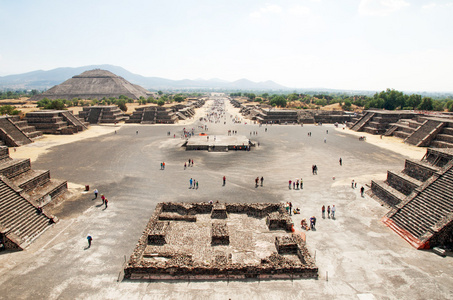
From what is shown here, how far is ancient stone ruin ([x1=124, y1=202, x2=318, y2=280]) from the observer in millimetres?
13438

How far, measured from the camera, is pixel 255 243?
16766 mm

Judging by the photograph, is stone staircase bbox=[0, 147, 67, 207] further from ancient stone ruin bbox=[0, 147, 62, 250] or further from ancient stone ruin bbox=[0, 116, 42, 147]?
ancient stone ruin bbox=[0, 116, 42, 147]

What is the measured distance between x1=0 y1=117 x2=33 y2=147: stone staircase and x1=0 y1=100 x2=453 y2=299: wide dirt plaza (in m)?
6.64

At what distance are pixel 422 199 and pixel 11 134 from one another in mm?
62715

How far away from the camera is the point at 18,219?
17.3m

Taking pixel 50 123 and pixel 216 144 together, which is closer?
pixel 216 144

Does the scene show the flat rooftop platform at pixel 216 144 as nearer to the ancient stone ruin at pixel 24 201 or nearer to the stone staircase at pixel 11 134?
the ancient stone ruin at pixel 24 201

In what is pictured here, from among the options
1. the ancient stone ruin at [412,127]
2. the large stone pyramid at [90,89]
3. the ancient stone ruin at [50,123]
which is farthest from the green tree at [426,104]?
the large stone pyramid at [90,89]

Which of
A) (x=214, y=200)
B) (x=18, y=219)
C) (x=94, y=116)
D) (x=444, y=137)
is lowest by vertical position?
(x=214, y=200)

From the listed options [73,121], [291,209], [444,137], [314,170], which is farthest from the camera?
[73,121]

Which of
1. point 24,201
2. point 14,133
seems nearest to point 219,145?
point 24,201

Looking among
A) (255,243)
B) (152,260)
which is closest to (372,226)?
(255,243)

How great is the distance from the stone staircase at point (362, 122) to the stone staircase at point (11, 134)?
75730mm

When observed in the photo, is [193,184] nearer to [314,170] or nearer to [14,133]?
[314,170]
